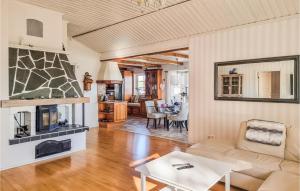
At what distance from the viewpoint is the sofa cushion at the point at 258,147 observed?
10.1ft

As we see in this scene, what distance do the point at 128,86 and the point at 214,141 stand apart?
775cm

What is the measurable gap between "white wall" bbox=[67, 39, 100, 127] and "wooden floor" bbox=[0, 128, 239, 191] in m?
2.08

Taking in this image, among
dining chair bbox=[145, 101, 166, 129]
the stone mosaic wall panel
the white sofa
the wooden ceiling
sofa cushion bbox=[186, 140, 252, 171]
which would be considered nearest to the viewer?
the white sofa

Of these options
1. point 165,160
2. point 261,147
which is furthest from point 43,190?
point 261,147

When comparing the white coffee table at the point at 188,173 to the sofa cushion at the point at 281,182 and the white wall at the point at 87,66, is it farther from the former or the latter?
the white wall at the point at 87,66

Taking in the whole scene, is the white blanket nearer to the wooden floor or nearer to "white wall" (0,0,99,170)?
the wooden floor

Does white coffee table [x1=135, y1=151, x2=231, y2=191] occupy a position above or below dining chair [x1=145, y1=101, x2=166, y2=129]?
below

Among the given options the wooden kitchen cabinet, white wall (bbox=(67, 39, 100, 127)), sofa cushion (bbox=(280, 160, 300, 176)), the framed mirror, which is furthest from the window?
sofa cushion (bbox=(280, 160, 300, 176))

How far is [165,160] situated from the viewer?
9.30 ft

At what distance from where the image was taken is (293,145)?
304 cm

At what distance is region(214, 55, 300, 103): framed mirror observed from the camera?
3889mm

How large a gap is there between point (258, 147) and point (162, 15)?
10.5 feet

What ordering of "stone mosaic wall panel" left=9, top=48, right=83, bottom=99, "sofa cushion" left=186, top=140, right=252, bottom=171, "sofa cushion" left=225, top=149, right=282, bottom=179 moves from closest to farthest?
"sofa cushion" left=225, top=149, right=282, bottom=179, "sofa cushion" left=186, top=140, right=252, bottom=171, "stone mosaic wall panel" left=9, top=48, right=83, bottom=99

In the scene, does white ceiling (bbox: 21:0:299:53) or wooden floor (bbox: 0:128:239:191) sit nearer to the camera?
wooden floor (bbox: 0:128:239:191)
